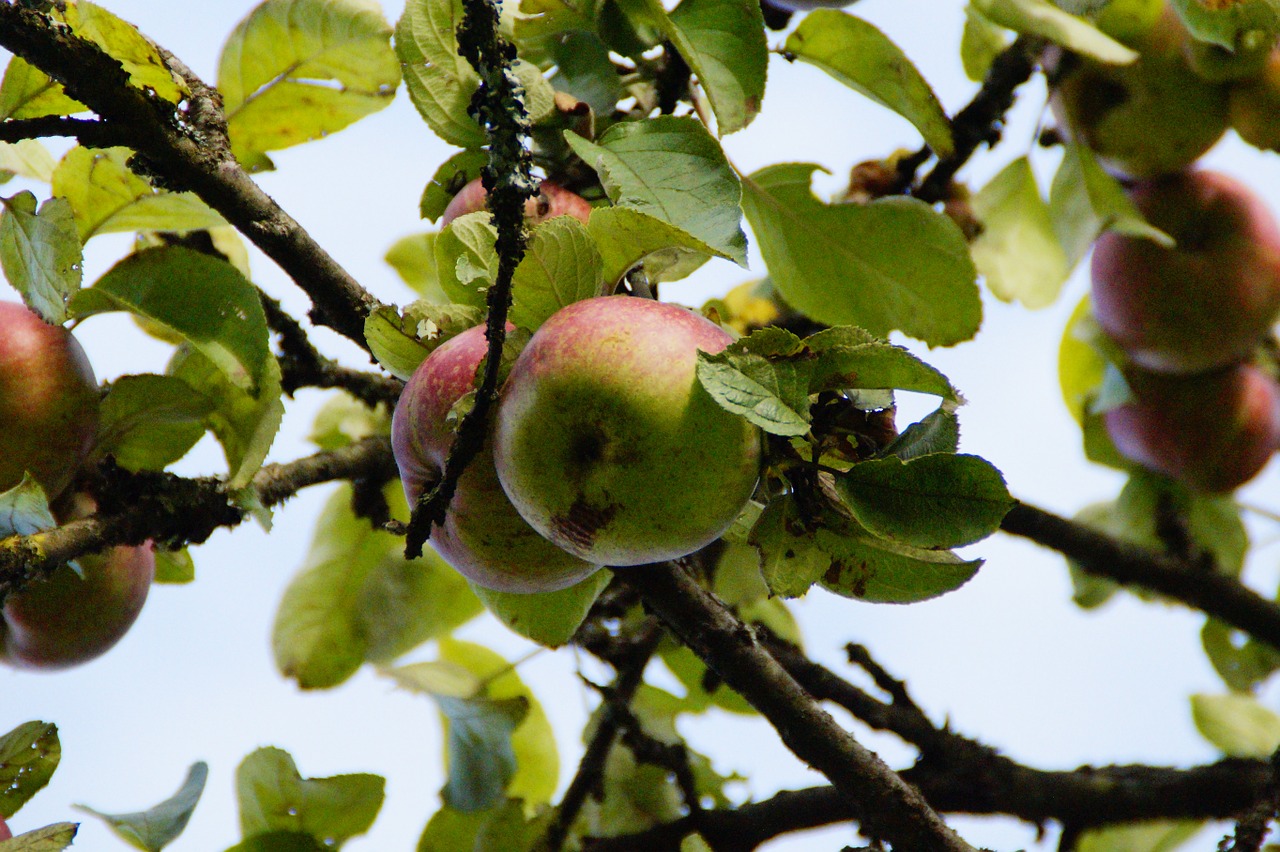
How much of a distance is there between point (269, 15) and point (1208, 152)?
149cm

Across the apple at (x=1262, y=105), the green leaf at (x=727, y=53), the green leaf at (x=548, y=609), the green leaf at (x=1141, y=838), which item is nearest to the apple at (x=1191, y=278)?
the apple at (x=1262, y=105)

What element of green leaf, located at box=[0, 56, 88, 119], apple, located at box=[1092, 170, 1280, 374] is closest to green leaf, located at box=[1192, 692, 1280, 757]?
apple, located at box=[1092, 170, 1280, 374]

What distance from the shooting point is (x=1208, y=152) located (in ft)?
5.80

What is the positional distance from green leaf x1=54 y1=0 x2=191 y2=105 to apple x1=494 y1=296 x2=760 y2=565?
43 centimetres

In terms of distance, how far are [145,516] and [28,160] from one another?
1.57 ft

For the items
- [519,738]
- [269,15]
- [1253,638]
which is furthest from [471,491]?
[1253,638]

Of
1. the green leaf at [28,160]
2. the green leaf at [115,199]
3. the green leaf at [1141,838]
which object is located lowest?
the green leaf at [1141,838]

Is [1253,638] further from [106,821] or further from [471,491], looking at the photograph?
[106,821]

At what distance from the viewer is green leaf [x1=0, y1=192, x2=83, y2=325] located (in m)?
0.83

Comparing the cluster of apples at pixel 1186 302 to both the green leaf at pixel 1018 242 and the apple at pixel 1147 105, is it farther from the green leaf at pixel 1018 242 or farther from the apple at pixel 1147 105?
the green leaf at pixel 1018 242

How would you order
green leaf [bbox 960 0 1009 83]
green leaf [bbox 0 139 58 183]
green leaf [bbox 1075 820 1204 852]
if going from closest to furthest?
green leaf [bbox 0 139 58 183] < green leaf [bbox 1075 820 1204 852] < green leaf [bbox 960 0 1009 83]

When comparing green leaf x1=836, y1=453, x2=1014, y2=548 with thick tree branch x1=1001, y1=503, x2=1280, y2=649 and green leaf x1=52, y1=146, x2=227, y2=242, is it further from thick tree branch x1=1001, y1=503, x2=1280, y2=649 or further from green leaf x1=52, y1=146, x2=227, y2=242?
thick tree branch x1=1001, y1=503, x2=1280, y2=649

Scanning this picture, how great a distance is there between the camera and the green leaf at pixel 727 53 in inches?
35.5

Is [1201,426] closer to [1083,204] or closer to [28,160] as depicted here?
[1083,204]
